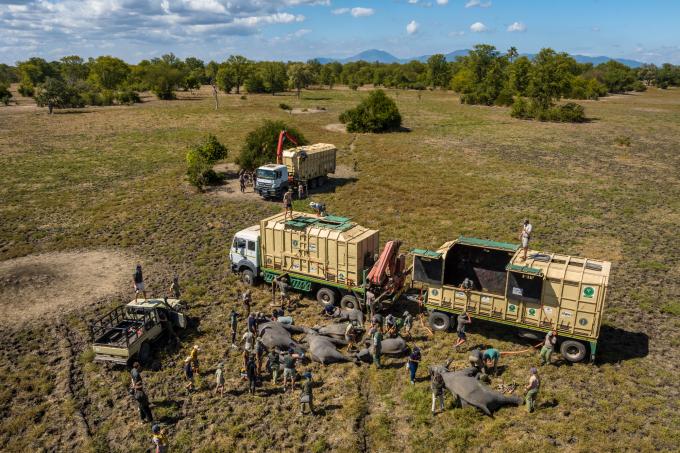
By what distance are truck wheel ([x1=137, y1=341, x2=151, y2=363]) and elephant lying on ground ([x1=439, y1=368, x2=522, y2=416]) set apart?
34.7ft

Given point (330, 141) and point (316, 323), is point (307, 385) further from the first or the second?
point (330, 141)

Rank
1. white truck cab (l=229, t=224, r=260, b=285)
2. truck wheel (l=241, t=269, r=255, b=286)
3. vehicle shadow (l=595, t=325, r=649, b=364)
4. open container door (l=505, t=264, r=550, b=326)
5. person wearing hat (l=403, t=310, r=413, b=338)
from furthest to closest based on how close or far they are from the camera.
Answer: truck wheel (l=241, t=269, r=255, b=286)
white truck cab (l=229, t=224, r=260, b=285)
person wearing hat (l=403, t=310, r=413, b=338)
vehicle shadow (l=595, t=325, r=649, b=364)
open container door (l=505, t=264, r=550, b=326)

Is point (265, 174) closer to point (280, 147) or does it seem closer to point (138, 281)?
point (280, 147)

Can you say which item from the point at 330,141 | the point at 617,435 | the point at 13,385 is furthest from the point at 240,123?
the point at 617,435

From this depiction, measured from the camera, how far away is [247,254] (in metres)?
22.6

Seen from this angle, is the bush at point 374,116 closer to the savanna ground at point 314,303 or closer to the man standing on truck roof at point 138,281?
the savanna ground at point 314,303

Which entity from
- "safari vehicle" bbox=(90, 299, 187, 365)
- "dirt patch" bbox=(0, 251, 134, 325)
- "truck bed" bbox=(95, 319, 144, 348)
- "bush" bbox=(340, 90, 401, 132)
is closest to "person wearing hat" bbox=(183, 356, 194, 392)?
"safari vehicle" bbox=(90, 299, 187, 365)

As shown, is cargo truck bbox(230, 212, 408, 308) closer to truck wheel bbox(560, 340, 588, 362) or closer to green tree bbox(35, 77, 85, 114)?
truck wheel bbox(560, 340, 588, 362)

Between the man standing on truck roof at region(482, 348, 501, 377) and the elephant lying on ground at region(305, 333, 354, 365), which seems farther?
the elephant lying on ground at region(305, 333, 354, 365)

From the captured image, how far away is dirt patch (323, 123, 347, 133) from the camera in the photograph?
67250 millimetres

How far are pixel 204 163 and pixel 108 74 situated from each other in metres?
105

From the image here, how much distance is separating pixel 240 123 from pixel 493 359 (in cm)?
6340

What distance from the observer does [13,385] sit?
52.5ft

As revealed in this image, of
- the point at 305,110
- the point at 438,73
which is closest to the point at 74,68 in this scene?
the point at 305,110
